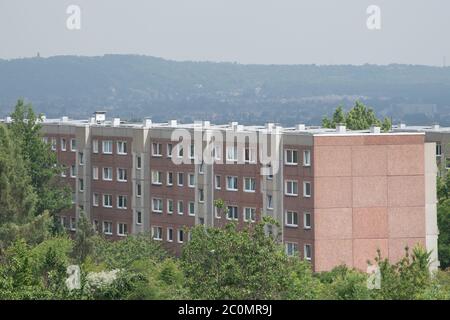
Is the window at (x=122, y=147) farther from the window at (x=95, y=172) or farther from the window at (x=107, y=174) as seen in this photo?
the window at (x=95, y=172)

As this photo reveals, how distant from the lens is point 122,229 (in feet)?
269

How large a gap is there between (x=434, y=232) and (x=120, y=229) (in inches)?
761

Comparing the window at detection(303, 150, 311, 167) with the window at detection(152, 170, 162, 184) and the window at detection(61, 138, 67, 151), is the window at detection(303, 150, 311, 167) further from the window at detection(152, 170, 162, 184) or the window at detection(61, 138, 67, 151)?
the window at detection(61, 138, 67, 151)

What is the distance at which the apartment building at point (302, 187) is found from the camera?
6831 centimetres

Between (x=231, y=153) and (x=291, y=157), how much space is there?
391cm

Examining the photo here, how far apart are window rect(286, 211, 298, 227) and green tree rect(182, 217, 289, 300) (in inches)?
1318

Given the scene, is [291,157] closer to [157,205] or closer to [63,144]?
[157,205]

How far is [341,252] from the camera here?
222ft

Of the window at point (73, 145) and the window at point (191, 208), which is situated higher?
the window at point (73, 145)

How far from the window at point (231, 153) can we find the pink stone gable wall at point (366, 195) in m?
5.68

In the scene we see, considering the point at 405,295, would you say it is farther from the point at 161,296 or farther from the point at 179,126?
the point at 179,126

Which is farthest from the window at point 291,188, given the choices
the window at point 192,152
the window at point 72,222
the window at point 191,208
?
the window at point 72,222
